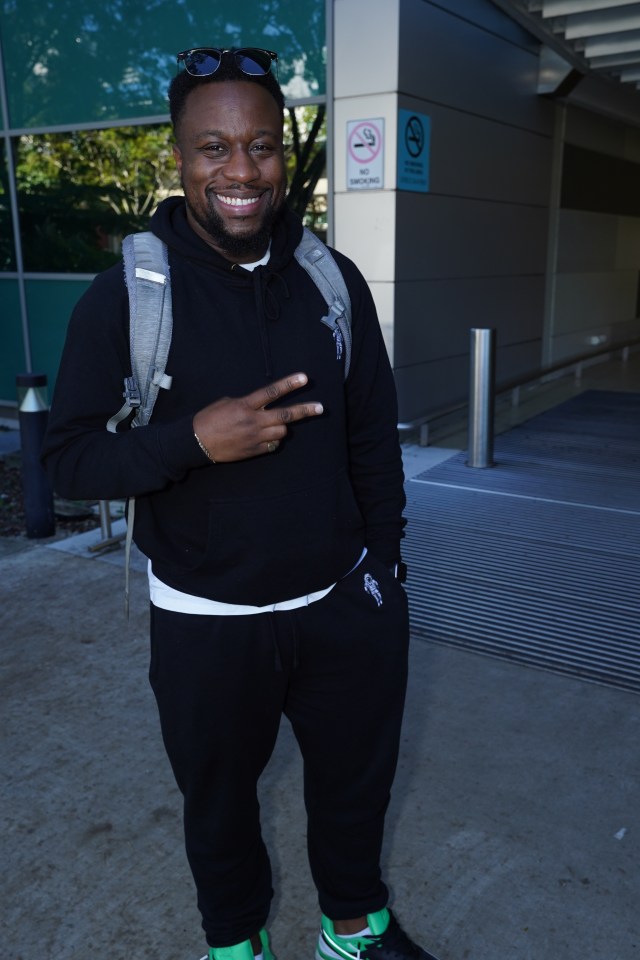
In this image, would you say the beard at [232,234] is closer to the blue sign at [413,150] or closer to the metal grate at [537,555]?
the metal grate at [537,555]

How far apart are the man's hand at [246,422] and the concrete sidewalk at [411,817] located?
1.42 meters

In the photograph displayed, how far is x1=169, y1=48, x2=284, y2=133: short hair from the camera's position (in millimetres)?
1807

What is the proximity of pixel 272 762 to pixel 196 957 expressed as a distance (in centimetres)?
91

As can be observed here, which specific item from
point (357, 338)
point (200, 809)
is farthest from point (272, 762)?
point (357, 338)

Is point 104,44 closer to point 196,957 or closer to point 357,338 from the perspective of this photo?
point 357,338

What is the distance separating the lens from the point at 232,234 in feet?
6.09

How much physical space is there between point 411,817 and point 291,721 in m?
0.96

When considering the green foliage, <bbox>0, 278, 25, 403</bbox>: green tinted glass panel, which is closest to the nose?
the green foliage

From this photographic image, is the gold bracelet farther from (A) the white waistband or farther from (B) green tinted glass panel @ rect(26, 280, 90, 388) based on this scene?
(B) green tinted glass panel @ rect(26, 280, 90, 388)

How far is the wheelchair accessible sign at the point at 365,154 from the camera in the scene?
24.2 ft

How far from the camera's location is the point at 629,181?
13.5 metres

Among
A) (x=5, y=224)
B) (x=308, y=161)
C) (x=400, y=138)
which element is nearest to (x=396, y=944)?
(x=400, y=138)

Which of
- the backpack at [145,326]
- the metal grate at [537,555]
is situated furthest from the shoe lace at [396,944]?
the metal grate at [537,555]

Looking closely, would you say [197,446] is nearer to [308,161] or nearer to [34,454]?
[34,454]
